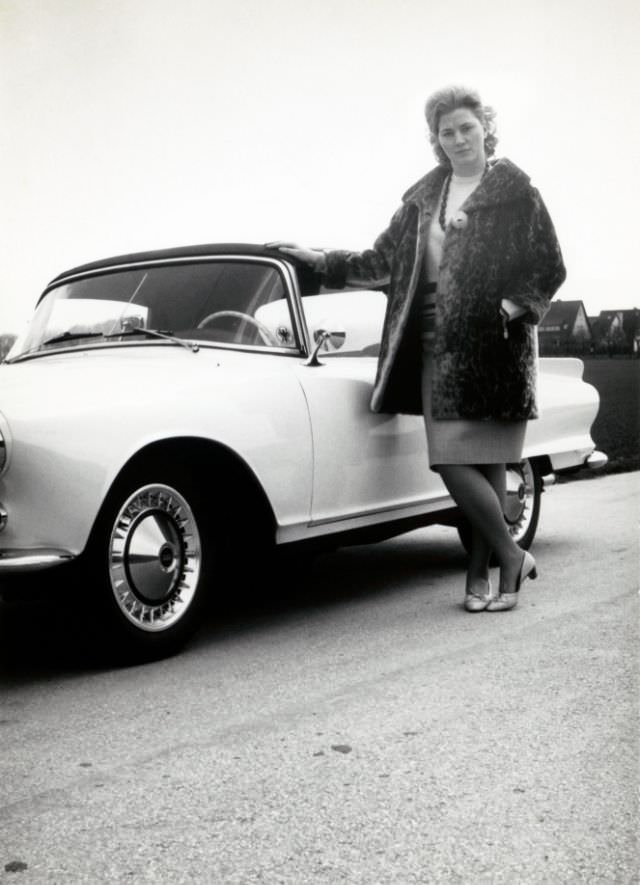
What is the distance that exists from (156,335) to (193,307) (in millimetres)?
218

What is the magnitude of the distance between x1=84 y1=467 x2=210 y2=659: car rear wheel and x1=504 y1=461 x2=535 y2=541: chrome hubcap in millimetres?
2003

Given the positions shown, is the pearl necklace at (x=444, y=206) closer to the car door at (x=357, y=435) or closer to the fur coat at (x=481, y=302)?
the fur coat at (x=481, y=302)

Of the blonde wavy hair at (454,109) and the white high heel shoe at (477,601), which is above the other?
the blonde wavy hair at (454,109)

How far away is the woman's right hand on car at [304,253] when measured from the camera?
4.29 m

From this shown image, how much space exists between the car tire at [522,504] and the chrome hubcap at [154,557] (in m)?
1.85

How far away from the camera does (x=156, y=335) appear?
13.2ft

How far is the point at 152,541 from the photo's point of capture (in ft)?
11.5

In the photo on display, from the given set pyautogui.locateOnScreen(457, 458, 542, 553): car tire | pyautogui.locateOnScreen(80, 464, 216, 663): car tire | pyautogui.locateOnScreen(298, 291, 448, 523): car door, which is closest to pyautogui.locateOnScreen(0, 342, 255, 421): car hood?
pyautogui.locateOnScreen(80, 464, 216, 663): car tire

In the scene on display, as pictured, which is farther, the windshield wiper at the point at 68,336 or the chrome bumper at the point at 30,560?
the windshield wiper at the point at 68,336

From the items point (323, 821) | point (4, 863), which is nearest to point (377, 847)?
point (323, 821)

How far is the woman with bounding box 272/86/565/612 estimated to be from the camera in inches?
158

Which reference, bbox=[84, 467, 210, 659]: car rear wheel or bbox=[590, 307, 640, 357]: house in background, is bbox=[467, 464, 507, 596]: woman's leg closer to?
bbox=[590, 307, 640, 357]: house in background

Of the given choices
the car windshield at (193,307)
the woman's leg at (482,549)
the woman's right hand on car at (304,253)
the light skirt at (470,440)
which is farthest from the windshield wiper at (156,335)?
the woman's leg at (482,549)

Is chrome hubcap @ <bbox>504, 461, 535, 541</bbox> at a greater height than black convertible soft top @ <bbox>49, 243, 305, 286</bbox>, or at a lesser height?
lesser
